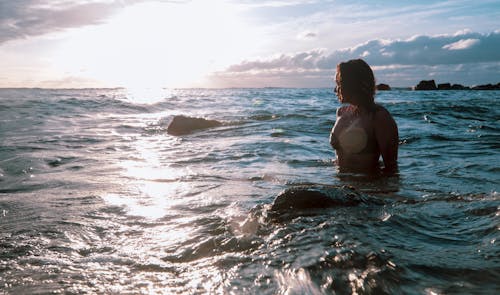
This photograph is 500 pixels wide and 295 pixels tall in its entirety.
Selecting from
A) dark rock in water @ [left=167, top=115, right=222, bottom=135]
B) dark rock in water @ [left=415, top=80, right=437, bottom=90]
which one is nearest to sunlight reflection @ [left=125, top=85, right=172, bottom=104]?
dark rock in water @ [left=167, top=115, right=222, bottom=135]

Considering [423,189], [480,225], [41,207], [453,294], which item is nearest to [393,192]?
[423,189]

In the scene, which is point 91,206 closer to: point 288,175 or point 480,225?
point 288,175

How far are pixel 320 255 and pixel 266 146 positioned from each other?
21.5 feet

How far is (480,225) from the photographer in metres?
3.25

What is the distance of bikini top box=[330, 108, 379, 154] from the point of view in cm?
500

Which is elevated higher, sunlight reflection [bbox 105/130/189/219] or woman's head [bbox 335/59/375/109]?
woman's head [bbox 335/59/375/109]

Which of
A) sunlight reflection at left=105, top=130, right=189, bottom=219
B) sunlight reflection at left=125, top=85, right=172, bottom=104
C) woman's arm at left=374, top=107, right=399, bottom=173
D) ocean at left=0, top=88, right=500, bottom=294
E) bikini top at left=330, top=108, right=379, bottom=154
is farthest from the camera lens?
sunlight reflection at left=125, top=85, right=172, bottom=104

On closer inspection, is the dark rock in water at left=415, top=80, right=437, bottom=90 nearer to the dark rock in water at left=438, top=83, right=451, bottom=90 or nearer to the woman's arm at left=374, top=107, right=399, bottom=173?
the dark rock in water at left=438, top=83, right=451, bottom=90

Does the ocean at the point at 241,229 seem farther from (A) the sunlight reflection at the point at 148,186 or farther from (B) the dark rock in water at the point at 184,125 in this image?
(B) the dark rock in water at the point at 184,125

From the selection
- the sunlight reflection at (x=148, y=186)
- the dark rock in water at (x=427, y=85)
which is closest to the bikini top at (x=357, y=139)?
the sunlight reflection at (x=148, y=186)

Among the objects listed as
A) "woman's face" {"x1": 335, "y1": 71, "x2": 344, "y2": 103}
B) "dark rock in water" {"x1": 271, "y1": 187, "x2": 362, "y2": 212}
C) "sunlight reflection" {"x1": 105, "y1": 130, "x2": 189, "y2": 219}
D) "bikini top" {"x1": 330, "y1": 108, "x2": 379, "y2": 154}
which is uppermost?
"woman's face" {"x1": 335, "y1": 71, "x2": 344, "y2": 103}

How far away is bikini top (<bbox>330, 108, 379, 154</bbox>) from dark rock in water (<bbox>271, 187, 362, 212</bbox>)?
1364 mm

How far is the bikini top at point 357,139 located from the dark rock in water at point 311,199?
136cm

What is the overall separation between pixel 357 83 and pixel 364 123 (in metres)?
0.51
